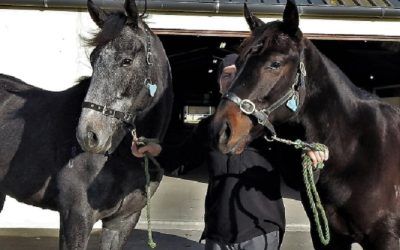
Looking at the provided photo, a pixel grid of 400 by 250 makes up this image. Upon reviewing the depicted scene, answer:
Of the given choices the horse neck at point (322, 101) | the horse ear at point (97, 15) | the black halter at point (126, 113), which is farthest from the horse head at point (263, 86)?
the horse ear at point (97, 15)

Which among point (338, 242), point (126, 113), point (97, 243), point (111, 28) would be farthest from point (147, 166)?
point (97, 243)

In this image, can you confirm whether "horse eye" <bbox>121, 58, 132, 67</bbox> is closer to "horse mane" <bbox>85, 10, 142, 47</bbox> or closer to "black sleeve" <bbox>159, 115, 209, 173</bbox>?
"horse mane" <bbox>85, 10, 142, 47</bbox>

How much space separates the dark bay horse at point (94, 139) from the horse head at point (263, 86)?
684 mm

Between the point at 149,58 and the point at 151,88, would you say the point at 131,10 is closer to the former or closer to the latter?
the point at 149,58

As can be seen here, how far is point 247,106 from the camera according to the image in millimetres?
2242

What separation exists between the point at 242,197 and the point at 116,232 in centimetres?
97

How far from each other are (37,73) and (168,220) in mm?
2484

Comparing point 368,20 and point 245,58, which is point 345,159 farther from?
point 368,20

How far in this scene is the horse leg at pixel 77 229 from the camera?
115 inches

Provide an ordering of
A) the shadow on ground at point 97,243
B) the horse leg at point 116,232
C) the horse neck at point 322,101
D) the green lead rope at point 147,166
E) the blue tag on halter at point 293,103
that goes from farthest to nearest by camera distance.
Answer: the shadow on ground at point 97,243
the horse leg at point 116,232
the green lead rope at point 147,166
the horse neck at point 322,101
the blue tag on halter at point 293,103

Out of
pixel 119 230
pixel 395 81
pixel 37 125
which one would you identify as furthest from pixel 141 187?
pixel 395 81

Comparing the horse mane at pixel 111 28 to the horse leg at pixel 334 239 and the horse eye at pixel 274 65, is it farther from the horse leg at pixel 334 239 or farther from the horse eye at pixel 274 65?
the horse leg at pixel 334 239

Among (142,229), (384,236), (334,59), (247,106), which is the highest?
(247,106)

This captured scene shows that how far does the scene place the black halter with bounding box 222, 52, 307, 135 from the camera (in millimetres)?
2244
